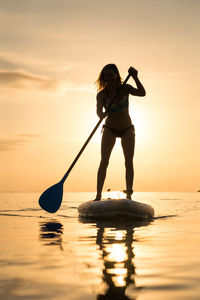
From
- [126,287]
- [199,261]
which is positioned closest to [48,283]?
[126,287]

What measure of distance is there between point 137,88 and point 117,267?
583 cm

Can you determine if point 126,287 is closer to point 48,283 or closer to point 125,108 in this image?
point 48,283

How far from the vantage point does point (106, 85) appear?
8.92 m

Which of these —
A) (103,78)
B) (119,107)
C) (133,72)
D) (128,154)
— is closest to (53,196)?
(128,154)

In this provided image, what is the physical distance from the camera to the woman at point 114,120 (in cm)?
883

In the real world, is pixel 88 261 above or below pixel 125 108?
below

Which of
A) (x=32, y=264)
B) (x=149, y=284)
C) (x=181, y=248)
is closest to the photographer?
(x=149, y=284)

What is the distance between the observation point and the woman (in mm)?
8828

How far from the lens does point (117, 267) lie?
10.8 feet

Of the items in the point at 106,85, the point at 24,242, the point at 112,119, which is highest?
the point at 106,85

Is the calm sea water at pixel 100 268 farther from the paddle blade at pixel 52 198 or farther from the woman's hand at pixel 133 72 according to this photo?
the woman's hand at pixel 133 72

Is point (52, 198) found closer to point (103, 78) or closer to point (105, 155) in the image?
point (105, 155)

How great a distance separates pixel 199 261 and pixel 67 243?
1759 mm

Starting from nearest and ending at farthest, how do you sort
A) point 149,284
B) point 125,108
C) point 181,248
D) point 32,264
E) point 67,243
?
point 149,284 → point 32,264 → point 181,248 → point 67,243 → point 125,108
